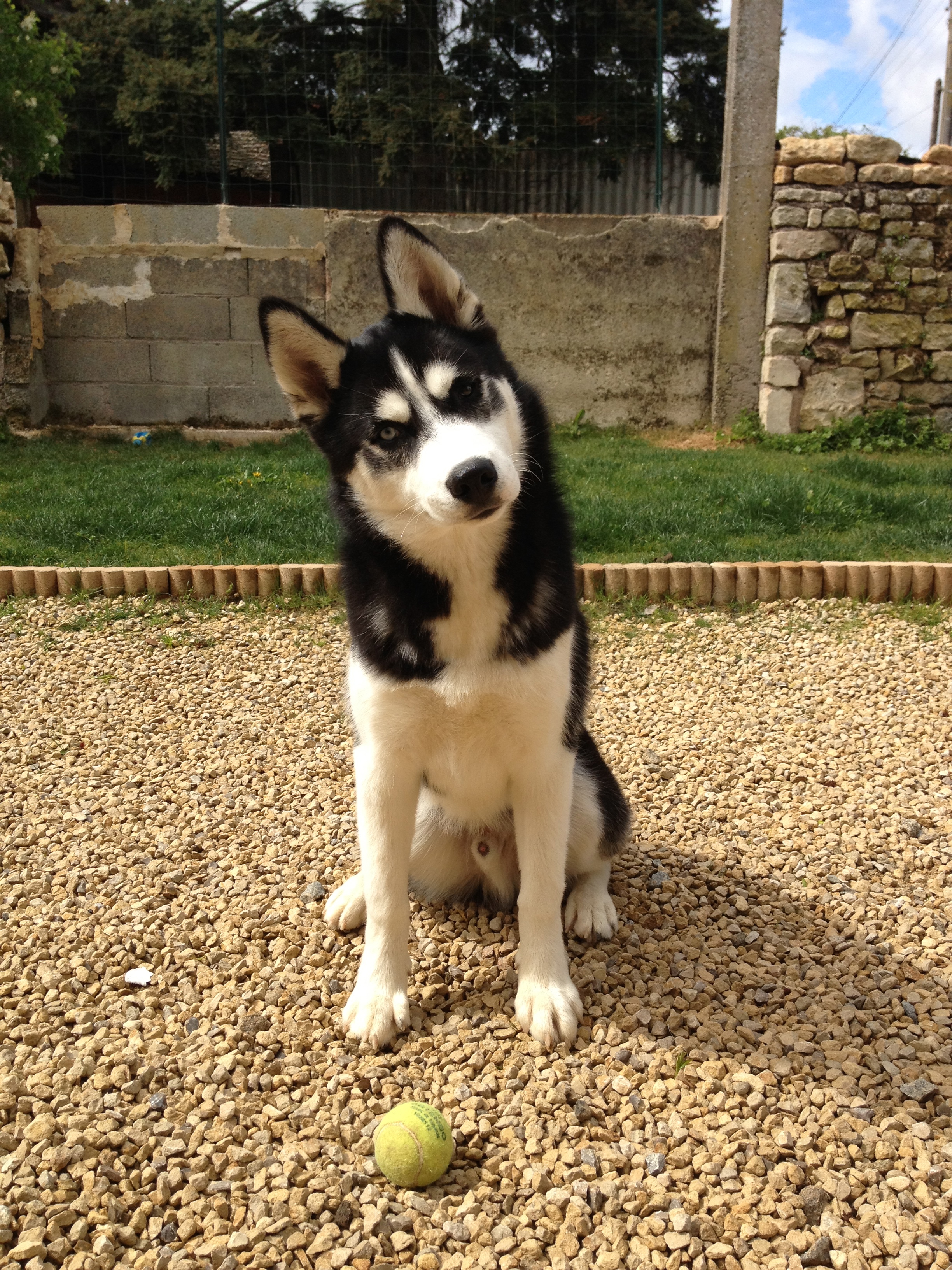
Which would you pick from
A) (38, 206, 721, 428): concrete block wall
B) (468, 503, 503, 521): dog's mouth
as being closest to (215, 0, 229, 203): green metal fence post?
(38, 206, 721, 428): concrete block wall

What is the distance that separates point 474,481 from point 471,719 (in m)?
0.50

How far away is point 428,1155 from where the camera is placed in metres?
1.71

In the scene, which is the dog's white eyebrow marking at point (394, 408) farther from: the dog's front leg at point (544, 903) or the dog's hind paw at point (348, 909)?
the dog's hind paw at point (348, 909)

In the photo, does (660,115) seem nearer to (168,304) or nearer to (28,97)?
(168,304)

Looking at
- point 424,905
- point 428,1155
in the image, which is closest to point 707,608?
point 424,905

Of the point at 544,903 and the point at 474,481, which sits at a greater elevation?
the point at 474,481

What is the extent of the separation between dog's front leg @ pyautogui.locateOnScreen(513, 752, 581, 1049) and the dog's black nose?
0.62 m

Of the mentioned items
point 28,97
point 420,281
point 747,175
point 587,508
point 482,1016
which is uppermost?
point 28,97

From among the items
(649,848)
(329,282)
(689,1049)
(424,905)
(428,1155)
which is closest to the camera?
(428,1155)

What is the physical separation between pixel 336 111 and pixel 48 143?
8.95 ft

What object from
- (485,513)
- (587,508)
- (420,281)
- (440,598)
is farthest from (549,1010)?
(587,508)

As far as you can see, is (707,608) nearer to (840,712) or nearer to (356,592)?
(840,712)

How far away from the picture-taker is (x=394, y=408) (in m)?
2.01

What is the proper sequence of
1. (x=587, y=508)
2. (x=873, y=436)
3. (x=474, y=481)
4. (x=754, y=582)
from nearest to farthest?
(x=474, y=481) < (x=754, y=582) < (x=587, y=508) < (x=873, y=436)
